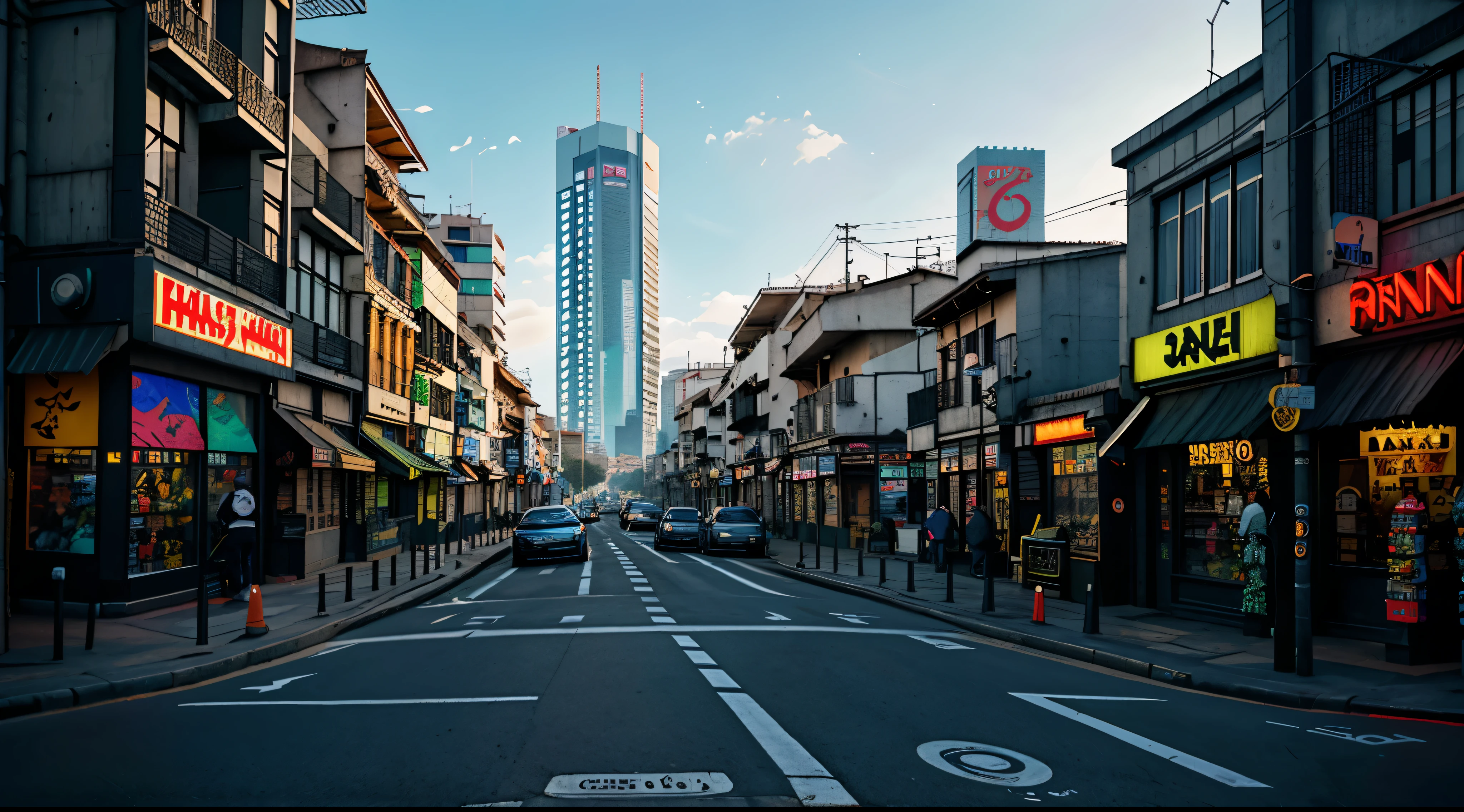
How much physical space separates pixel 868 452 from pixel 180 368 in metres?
26.0

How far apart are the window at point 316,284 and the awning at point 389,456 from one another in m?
3.30

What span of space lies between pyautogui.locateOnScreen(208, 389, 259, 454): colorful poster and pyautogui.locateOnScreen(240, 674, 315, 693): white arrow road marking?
9.55m

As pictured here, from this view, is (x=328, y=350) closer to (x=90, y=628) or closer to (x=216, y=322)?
(x=216, y=322)

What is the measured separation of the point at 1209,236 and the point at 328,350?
2058cm

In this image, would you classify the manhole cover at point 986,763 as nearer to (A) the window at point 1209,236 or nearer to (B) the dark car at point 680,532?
(A) the window at point 1209,236

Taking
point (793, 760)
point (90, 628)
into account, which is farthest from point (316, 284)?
point (793, 760)

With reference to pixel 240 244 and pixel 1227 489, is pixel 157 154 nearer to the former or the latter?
pixel 240 244

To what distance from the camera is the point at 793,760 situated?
19.4 ft

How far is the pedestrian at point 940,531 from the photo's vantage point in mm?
23297

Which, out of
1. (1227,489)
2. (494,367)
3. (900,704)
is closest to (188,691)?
(900,704)

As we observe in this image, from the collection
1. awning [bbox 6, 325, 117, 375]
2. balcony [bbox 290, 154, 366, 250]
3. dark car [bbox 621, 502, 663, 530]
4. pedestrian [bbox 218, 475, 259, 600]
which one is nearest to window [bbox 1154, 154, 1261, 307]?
pedestrian [bbox 218, 475, 259, 600]

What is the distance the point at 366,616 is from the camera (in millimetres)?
14281

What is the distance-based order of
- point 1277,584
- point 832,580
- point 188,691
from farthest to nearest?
point 832,580 < point 1277,584 < point 188,691

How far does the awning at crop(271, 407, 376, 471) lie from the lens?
794 inches
